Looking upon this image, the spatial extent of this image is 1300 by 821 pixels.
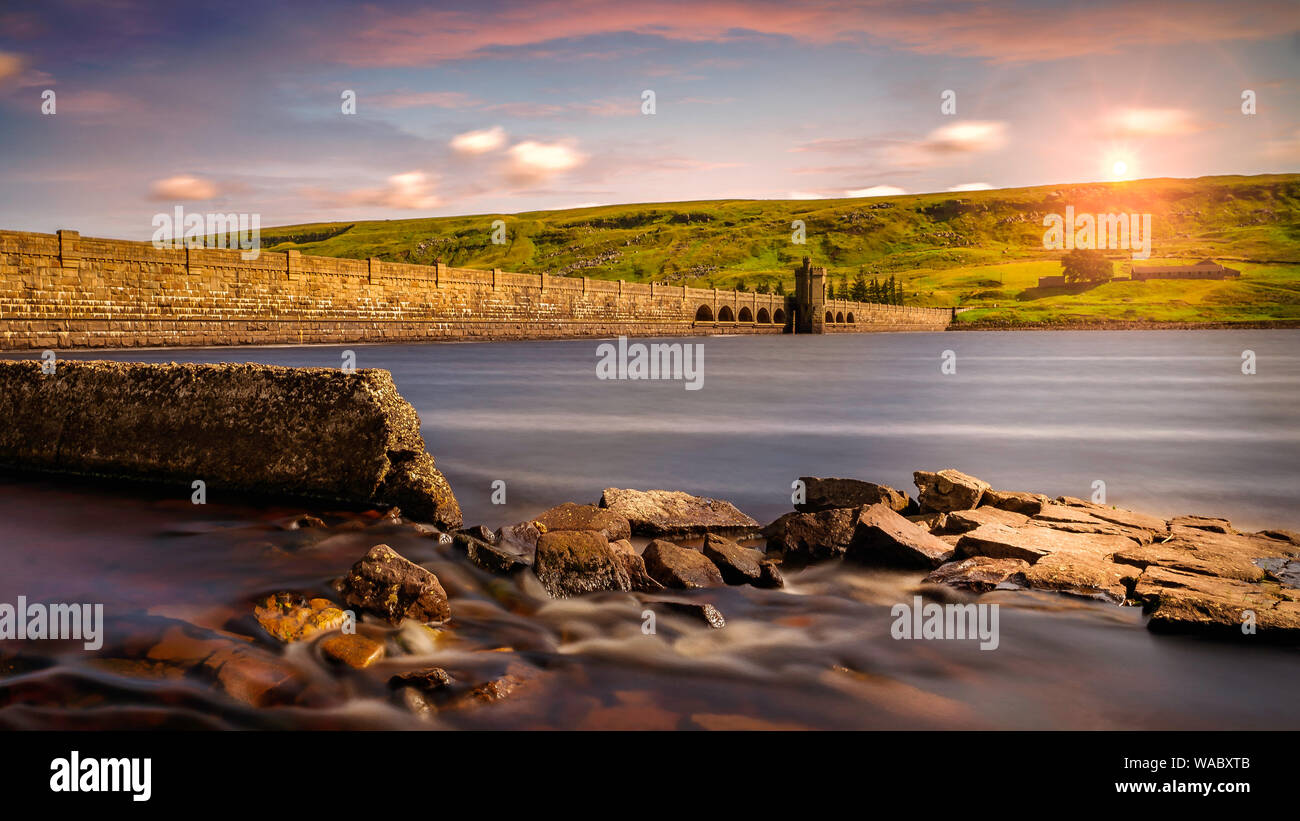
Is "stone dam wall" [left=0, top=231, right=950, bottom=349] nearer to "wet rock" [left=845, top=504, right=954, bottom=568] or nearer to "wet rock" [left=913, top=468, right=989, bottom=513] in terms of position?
"wet rock" [left=913, top=468, right=989, bottom=513]

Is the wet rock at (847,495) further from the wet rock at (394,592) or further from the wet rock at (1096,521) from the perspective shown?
the wet rock at (394,592)

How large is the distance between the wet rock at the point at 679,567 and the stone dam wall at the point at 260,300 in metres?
37.8

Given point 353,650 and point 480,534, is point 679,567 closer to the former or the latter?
point 480,534

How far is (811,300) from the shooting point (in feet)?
353

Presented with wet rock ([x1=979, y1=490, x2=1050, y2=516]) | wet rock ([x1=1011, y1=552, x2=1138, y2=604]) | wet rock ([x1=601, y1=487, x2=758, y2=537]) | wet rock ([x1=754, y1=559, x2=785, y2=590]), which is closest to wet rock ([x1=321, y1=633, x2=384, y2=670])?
wet rock ([x1=754, y1=559, x2=785, y2=590])

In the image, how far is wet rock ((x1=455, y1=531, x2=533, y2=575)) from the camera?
5.13 meters

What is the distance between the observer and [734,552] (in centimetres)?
538

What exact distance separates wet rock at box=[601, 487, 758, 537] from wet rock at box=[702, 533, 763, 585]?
0.98 m

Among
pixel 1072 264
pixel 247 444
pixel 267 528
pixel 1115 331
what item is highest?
pixel 1072 264

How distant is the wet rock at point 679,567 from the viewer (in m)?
5.04
